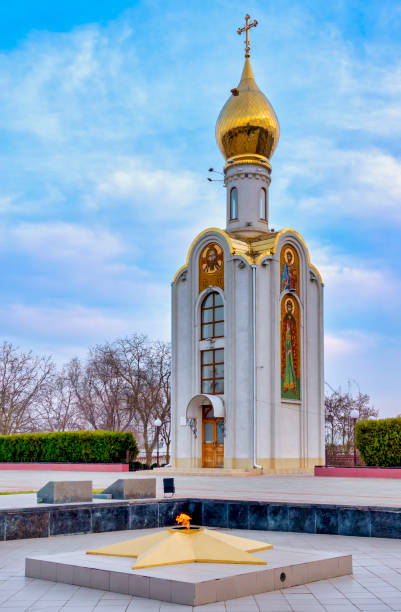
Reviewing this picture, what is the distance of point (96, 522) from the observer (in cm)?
1079

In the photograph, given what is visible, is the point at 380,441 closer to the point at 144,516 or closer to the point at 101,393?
the point at 144,516

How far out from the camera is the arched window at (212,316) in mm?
28625

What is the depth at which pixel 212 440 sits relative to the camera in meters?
28.3

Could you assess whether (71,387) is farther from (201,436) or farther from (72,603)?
(72,603)

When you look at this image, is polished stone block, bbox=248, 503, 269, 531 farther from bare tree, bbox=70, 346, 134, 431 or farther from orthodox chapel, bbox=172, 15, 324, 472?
bare tree, bbox=70, 346, 134, 431

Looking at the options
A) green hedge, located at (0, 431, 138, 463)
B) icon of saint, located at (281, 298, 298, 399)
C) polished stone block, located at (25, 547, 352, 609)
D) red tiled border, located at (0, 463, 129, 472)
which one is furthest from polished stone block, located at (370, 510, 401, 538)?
green hedge, located at (0, 431, 138, 463)

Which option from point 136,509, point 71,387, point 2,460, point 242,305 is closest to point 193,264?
point 242,305

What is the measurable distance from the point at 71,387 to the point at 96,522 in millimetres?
39776

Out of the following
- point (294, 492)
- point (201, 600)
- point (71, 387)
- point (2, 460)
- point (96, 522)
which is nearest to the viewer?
point (201, 600)

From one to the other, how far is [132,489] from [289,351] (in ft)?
57.5

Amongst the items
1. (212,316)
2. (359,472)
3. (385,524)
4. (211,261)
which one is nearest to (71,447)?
(212,316)

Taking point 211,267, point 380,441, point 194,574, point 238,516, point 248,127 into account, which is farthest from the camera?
point 248,127

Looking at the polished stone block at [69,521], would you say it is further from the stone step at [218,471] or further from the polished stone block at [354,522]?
the stone step at [218,471]

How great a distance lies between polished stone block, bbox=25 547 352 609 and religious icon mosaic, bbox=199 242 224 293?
2175cm
